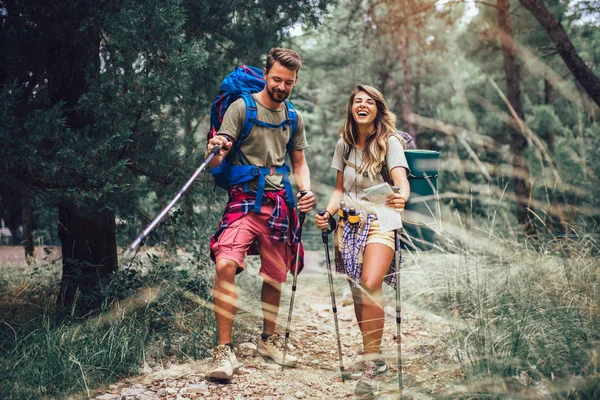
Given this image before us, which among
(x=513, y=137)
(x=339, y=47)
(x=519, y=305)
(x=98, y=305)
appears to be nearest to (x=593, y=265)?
(x=519, y=305)

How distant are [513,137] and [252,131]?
925cm

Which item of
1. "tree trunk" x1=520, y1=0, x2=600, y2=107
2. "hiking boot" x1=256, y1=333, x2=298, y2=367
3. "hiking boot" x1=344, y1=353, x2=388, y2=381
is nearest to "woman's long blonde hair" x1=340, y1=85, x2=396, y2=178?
"hiking boot" x1=344, y1=353, x2=388, y2=381

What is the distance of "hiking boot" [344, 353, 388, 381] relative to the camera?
3292mm

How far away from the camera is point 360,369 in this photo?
3.57m

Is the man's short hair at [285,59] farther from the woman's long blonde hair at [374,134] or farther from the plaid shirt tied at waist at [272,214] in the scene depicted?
the plaid shirt tied at waist at [272,214]

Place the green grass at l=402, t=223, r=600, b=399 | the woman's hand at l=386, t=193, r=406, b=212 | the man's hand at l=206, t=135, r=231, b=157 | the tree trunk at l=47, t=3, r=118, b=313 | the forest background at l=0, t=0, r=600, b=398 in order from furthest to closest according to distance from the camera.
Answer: the tree trunk at l=47, t=3, r=118, b=313, the man's hand at l=206, t=135, r=231, b=157, the woman's hand at l=386, t=193, r=406, b=212, the forest background at l=0, t=0, r=600, b=398, the green grass at l=402, t=223, r=600, b=399

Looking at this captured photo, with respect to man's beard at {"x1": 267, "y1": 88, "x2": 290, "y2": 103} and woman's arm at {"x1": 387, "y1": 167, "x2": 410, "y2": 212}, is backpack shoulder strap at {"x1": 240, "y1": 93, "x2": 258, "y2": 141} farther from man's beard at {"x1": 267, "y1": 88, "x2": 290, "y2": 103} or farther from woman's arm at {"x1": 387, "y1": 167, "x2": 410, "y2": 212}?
woman's arm at {"x1": 387, "y1": 167, "x2": 410, "y2": 212}

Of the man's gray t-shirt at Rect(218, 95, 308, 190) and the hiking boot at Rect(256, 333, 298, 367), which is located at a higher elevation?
the man's gray t-shirt at Rect(218, 95, 308, 190)

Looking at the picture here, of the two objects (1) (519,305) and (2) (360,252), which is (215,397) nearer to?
(2) (360,252)

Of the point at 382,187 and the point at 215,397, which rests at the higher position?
the point at 382,187

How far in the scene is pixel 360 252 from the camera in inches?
132

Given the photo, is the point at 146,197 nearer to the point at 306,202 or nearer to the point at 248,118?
the point at 248,118

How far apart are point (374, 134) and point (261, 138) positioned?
798 millimetres

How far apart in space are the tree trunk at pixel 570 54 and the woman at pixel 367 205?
4477 millimetres
